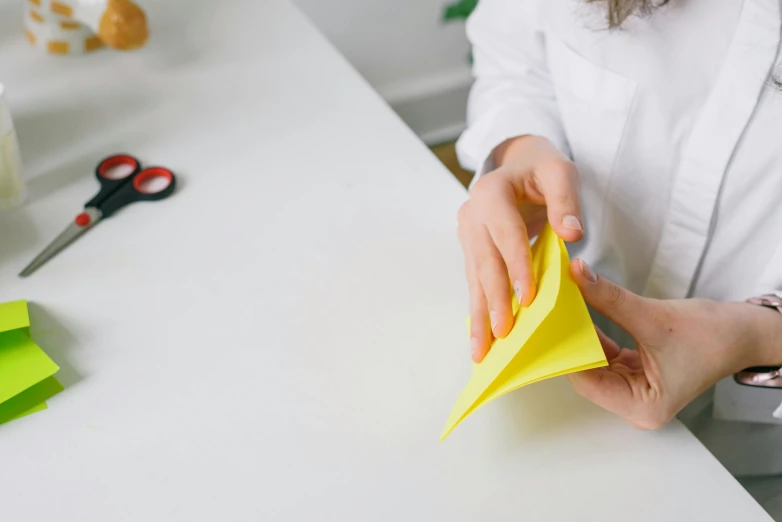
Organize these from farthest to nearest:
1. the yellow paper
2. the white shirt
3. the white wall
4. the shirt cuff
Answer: the white wall < the shirt cuff < the white shirt < the yellow paper

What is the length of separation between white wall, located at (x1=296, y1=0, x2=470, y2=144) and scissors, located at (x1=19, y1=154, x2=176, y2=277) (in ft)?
2.09

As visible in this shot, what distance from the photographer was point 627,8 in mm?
545

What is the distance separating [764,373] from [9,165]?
2.16 ft

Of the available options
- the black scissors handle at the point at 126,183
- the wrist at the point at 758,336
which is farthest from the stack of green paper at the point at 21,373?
the wrist at the point at 758,336

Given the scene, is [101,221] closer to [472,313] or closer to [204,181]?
[204,181]

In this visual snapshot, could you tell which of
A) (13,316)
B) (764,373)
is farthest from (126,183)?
(764,373)

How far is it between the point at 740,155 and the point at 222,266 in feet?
1.45

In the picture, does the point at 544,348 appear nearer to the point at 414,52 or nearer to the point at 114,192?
the point at 114,192

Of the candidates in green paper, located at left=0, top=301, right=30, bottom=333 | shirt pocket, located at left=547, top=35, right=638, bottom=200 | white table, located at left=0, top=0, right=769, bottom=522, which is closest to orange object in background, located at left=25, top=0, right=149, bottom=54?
white table, located at left=0, top=0, right=769, bottom=522

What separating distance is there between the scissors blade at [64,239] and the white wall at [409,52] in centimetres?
71

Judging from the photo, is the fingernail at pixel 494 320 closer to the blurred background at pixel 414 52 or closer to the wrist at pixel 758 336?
the wrist at pixel 758 336

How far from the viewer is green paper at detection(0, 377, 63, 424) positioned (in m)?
0.46

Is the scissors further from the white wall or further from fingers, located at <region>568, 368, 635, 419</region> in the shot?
the white wall

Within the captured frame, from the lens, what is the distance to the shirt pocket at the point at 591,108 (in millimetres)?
585
